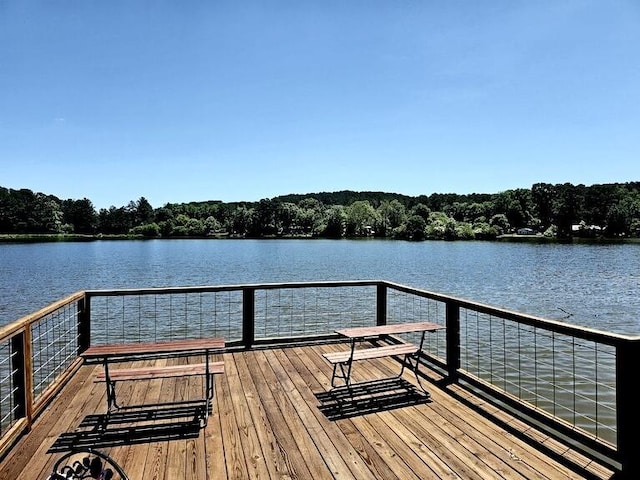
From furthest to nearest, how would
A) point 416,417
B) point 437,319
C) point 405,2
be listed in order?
point 437,319
point 405,2
point 416,417

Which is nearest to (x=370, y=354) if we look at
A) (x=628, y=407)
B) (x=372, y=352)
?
(x=372, y=352)

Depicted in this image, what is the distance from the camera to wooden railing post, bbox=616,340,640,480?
2.68 meters

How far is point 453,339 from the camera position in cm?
464

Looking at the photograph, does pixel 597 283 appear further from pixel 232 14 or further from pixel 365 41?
pixel 232 14

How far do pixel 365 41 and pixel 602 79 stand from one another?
28.4 ft

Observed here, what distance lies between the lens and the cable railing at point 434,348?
10.2ft

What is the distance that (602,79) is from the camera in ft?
48.5

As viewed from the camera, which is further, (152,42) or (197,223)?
(197,223)

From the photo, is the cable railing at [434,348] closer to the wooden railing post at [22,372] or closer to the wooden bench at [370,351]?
the wooden railing post at [22,372]

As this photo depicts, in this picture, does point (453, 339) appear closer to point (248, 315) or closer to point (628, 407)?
point (628, 407)

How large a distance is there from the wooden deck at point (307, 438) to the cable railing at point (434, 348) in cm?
22

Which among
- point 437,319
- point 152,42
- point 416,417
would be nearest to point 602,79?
point 437,319

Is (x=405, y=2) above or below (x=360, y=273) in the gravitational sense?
above

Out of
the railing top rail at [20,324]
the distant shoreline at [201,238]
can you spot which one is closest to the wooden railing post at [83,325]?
the railing top rail at [20,324]
